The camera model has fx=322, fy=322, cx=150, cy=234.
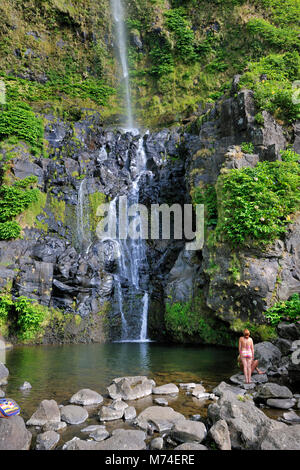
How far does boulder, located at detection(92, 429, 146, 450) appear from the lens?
4.52m

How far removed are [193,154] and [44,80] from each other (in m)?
20.8

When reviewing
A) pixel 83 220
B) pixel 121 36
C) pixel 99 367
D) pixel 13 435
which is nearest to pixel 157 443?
pixel 13 435

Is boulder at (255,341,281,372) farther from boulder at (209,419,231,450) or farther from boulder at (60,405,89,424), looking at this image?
boulder at (60,405,89,424)

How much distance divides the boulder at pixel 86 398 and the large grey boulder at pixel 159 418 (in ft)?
4.16

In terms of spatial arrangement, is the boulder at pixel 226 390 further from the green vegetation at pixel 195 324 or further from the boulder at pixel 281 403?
the green vegetation at pixel 195 324

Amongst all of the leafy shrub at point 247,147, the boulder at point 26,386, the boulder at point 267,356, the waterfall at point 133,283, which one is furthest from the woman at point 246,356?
the waterfall at point 133,283

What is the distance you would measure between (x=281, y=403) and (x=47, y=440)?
420cm

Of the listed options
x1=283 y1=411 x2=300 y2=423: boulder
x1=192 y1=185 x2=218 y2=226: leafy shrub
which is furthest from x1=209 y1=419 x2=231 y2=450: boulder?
x1=192 y1=185 x2=218 y2=226: leafy shrub

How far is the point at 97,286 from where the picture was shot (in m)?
17.1

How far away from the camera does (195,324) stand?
547 inches

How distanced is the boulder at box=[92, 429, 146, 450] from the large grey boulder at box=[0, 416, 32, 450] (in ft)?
3.65

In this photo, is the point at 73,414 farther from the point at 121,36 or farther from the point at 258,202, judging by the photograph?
the point at 121,36

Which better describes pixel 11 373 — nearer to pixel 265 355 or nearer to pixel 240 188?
pixel 265 355

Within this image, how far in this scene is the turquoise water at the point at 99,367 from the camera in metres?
7.55
